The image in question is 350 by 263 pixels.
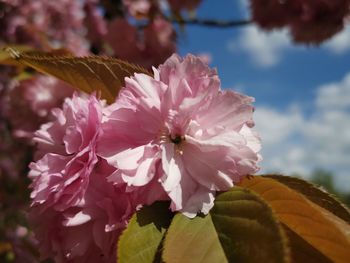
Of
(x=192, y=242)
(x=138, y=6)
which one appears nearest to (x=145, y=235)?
(x=192, y=242)

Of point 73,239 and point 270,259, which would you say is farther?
point 73,239

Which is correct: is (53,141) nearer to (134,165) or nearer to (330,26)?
(134,165)

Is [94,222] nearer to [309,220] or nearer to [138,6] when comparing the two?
[309,220]

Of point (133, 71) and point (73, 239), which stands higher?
point (133, 71)

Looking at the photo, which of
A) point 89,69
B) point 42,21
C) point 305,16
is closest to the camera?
point 89,69

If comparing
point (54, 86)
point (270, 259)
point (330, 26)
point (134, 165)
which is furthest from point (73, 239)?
point (330, 26)
